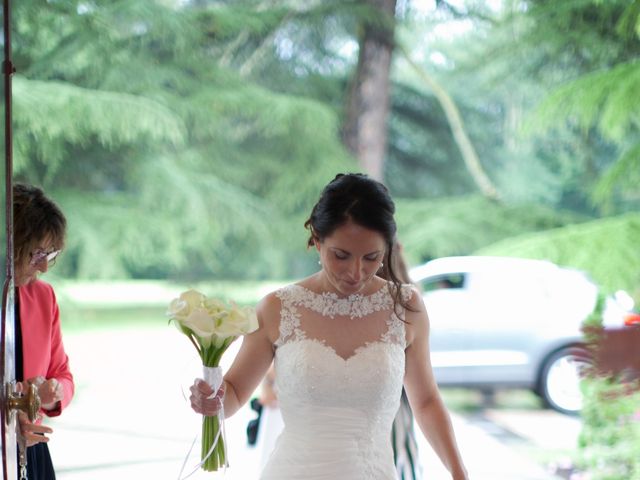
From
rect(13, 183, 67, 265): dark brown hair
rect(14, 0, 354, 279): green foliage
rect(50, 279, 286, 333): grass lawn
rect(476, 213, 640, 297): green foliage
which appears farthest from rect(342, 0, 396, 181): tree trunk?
rect(13, 183, 67, 265): dark brown hair

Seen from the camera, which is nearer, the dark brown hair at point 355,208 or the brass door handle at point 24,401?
the brass door handle at point 24,401

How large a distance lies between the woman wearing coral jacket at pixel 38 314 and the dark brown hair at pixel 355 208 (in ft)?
1.76

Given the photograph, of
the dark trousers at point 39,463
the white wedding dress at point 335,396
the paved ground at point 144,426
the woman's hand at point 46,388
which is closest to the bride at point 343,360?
the white wedding dress at point 335,396

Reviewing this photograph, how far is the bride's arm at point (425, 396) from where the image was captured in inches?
78.3

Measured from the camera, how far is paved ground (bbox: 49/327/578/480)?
19.1ft

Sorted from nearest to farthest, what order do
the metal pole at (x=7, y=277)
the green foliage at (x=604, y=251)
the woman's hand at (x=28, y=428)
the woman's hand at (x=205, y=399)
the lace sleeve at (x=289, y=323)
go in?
the metal pole at (x=7, y=277) < the woman's hand at (x=28, y=428) < the woman's hand at (x=205, y=399) < the lace sleeve at (x=289, y=323) < the green foliage at (x=604, y=251)

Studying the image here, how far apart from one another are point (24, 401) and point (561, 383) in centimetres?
552

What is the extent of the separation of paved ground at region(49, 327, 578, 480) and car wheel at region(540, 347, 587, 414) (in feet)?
0.48

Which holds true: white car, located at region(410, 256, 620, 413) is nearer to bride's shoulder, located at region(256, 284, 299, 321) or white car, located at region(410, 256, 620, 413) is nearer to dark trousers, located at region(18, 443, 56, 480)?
bride's shoulder, located at region(256, 284, 299, 321)

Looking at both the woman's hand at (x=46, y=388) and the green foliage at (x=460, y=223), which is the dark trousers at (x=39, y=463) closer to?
the woman's hand at (x=46, y=388)

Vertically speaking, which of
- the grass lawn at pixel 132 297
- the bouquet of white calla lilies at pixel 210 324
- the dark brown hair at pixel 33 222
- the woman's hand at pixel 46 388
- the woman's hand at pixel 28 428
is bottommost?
the woman's hand at pixel 28 428

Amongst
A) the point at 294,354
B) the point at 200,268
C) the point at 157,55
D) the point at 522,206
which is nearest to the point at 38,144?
the point at 157,55

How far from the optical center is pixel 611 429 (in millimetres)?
4590

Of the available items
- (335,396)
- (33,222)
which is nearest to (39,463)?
(33,222)
